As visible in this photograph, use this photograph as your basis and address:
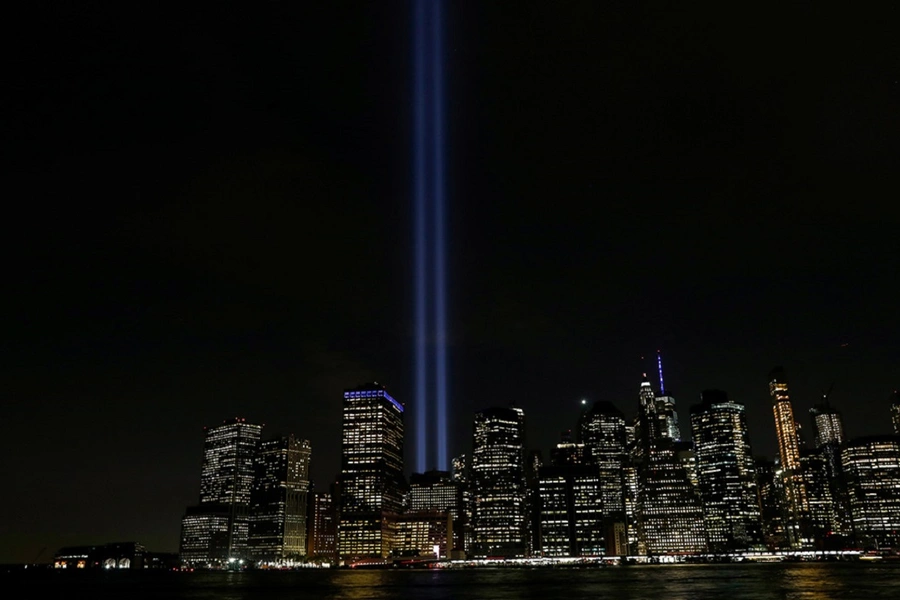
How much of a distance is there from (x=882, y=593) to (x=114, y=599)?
117560 mm

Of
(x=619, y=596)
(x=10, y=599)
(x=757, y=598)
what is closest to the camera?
(x=757, y=598)

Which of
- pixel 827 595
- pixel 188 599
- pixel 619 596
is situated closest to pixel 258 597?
pixel 188 599

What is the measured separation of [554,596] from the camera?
365 ft

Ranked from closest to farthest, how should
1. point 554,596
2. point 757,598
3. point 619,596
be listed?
point 757,598, point 619,596, point 554,596

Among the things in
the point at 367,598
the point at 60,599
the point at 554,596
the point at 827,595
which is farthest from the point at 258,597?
the point at 827,595

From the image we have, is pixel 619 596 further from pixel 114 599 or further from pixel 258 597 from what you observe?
pixel 114 599

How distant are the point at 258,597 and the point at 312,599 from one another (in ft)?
48.5

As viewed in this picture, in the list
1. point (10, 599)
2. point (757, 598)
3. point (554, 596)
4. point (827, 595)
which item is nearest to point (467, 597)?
point (554, 596)

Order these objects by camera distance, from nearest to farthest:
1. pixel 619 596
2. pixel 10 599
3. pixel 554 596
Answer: pixel 619 596 < pixel 554 596 < pixel 10 599

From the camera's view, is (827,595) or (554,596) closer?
(827,595)

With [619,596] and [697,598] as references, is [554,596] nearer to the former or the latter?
[619,596]

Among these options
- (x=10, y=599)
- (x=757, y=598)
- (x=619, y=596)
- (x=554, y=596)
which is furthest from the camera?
(x=10, y=599)

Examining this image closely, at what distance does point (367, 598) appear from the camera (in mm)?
113000

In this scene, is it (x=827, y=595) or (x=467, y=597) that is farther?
(x=467, y=597)
